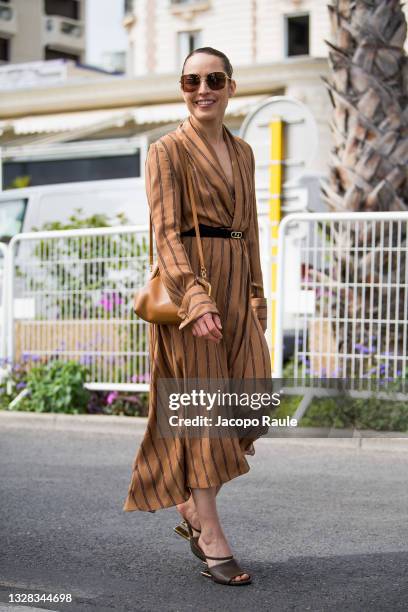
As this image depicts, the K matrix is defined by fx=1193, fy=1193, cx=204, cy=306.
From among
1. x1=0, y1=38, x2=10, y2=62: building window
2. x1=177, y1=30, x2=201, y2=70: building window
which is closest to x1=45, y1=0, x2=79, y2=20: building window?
x1=0, y1=38, x2=10, y2=62: building window

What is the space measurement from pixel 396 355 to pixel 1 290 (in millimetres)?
3552

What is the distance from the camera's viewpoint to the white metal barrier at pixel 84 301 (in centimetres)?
925

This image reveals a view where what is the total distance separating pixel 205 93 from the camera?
4.32 metres

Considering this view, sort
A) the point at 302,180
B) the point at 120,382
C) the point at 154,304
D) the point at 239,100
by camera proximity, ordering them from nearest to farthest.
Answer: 1. the point at 154,304
2. the point at 120,382
3. the point at 302,180
4. the point at 239,100

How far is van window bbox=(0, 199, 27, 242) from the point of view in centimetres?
1263

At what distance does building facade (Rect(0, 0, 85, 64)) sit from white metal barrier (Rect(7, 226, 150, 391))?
5184cm

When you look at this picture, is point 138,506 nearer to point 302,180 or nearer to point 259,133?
point 259,133

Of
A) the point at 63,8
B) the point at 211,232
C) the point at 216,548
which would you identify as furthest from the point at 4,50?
the point at 216,548

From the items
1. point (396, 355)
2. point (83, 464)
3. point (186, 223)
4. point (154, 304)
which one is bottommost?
point (83, 464)

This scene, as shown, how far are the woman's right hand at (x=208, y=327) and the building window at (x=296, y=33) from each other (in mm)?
36199

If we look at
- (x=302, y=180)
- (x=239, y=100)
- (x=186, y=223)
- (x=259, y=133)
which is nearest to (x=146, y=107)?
(x=239, y=100)

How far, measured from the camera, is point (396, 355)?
8227 mm

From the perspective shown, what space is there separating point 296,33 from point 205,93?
3611 cm

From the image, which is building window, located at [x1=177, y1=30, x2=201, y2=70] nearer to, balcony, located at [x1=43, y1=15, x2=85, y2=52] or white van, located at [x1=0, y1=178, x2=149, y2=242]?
balcony, located at [x1=43, y1=15, x2=85, y2=52]
